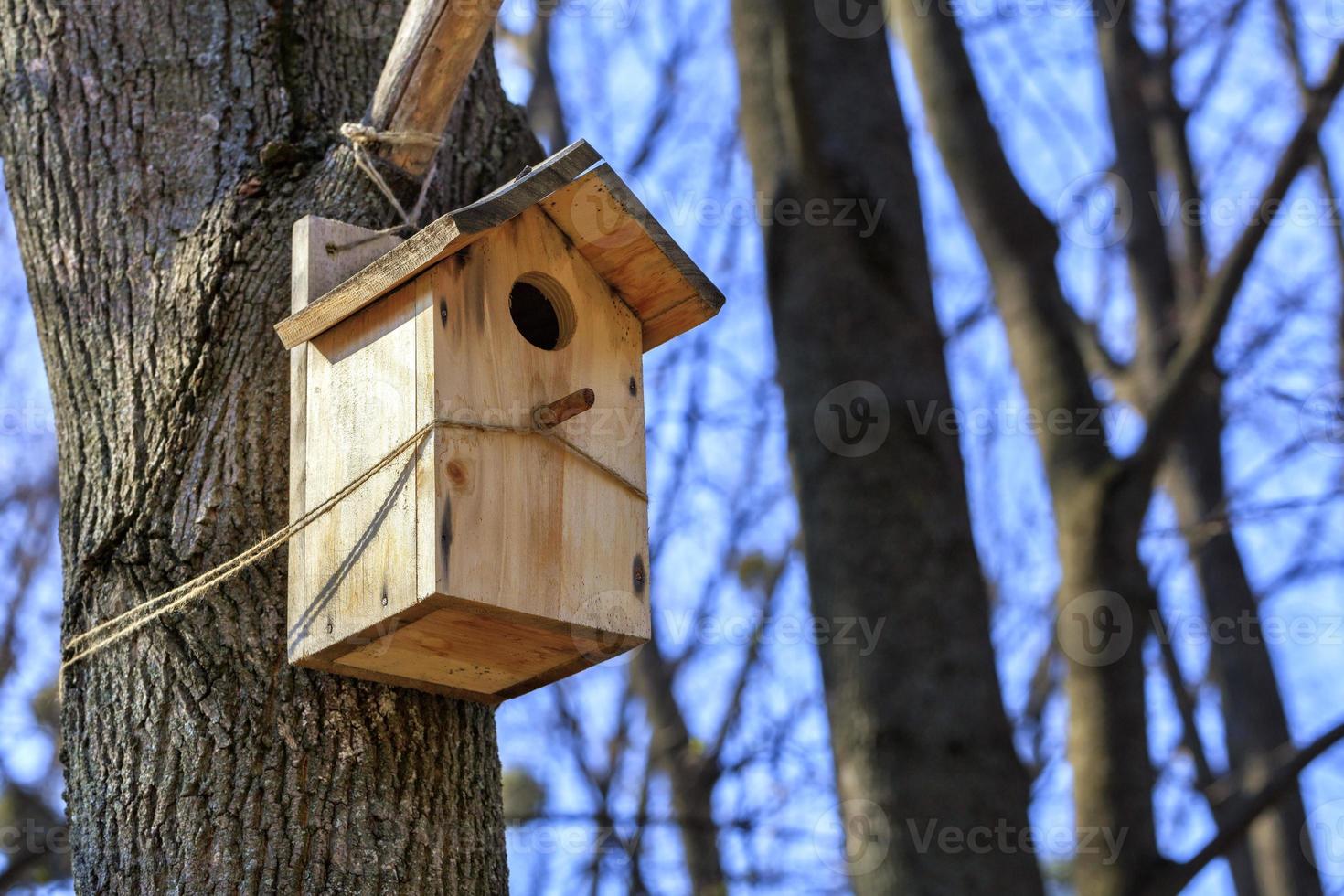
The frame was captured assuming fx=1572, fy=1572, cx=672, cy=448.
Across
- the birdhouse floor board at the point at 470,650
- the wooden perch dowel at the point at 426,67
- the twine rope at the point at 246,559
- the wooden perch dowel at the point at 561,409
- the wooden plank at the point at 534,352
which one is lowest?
the birdhouse floor board at the point at 470,650

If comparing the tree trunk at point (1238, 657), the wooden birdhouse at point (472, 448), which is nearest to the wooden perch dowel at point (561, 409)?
the wooden birdhouse at point (472, 448)

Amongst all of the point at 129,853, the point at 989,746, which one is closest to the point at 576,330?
the point at 129,853

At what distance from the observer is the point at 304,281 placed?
2549 mm

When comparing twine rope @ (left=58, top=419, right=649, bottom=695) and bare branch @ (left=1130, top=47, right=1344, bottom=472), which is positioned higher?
bare branch @ (left=1130, top=47, right=1344, bottom=472)

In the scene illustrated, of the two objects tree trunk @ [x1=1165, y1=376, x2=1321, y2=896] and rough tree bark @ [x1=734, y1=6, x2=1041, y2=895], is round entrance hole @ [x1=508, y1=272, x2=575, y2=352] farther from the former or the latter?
tree trunk @ [x1=1165, y1=376, x2=1321, y2=896]

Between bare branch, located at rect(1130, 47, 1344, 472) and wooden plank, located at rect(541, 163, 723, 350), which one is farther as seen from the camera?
bare branch, located at rect(1130, 47, 1344, 472)

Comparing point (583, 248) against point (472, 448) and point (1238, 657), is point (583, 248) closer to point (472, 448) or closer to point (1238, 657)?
point (472, 448)

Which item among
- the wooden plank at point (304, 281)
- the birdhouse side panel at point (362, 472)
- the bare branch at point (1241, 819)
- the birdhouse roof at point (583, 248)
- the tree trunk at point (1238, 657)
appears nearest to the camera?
the birdhouse side panel at point (362, 472)

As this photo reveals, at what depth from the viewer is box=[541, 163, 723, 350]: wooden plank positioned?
2.58 metres

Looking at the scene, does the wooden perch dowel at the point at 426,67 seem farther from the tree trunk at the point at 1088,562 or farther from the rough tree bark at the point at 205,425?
the tree trunk at the point at 1088,562

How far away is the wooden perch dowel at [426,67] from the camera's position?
9.05 feet

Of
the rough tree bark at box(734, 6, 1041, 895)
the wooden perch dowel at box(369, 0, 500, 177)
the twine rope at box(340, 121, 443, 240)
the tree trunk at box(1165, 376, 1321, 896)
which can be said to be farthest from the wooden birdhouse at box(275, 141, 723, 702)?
the tree trunk at box(1165, 376, 1321, 896)

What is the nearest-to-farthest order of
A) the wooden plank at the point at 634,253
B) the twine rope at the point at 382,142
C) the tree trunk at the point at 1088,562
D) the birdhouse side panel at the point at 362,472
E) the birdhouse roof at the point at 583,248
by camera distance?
the birdhouse side panel at the point at 362,472 → the birdhouse roof at the point at 583,248 → the wooden plank at the point at 634,253 → the twine rope at the point at 382,142 → the tree trunk at the point at 1088,562

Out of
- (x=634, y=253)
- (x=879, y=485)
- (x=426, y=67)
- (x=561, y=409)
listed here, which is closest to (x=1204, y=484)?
(x=879, y=485)
